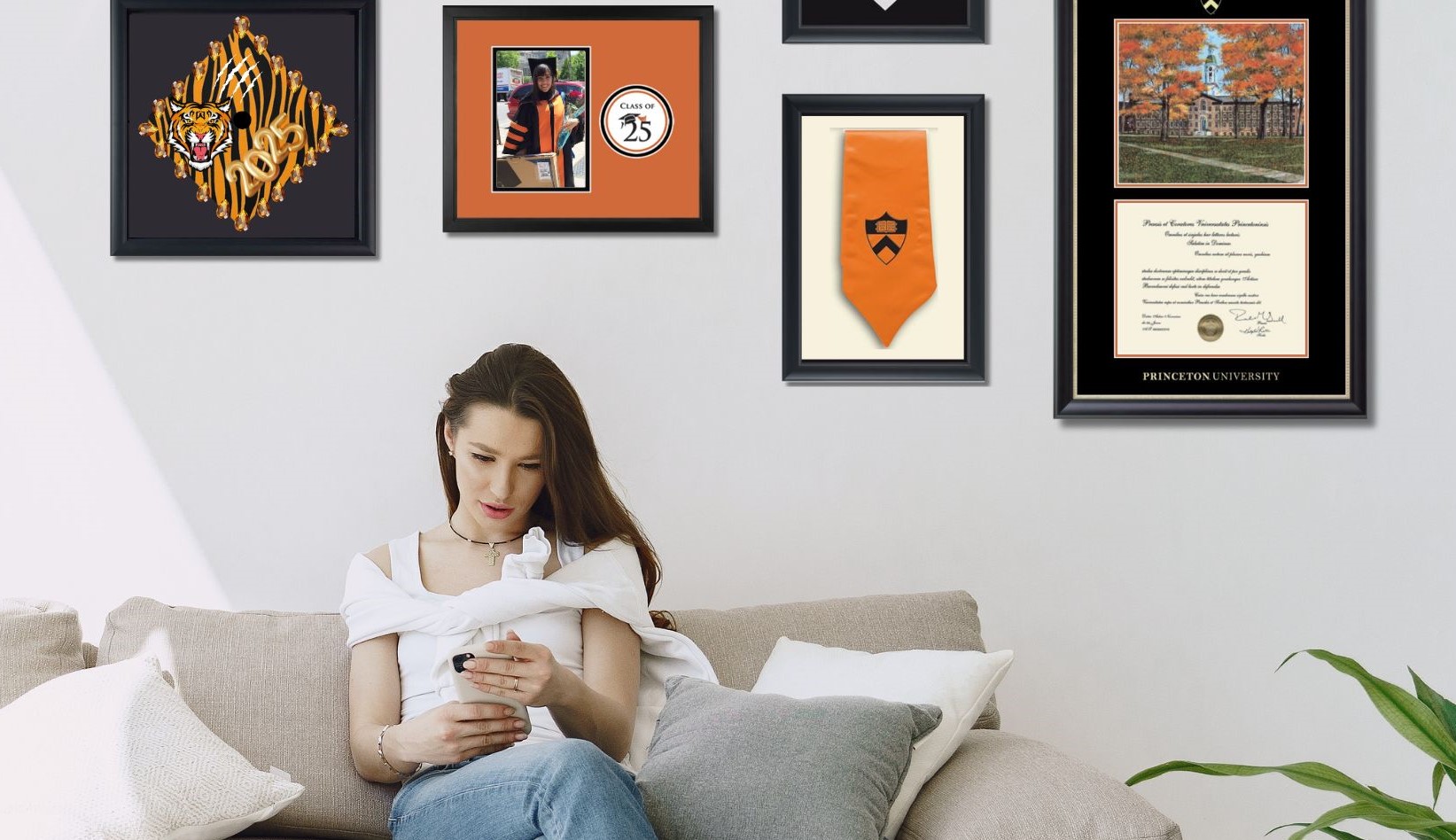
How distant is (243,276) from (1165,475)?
1.99 metres

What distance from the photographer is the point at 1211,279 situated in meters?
2.43

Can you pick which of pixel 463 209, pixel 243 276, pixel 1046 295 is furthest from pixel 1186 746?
pixel 243 276

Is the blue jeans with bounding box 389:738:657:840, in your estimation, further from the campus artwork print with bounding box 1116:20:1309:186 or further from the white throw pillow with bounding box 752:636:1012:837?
the campus artwork print with bounding box 1116:20:1309:186

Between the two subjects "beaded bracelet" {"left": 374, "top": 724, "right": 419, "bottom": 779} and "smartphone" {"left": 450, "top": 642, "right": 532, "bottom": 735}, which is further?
"beaded bracelet" {"left": 374, "top": 724, "right": 419, "bottom": 779}

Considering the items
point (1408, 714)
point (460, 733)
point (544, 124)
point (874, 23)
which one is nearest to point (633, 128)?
point (544, 124)

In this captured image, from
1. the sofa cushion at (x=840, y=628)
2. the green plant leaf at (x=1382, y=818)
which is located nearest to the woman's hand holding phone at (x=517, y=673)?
the sofa cushion at (x=840, y=628)

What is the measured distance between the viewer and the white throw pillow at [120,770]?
1.55 metres

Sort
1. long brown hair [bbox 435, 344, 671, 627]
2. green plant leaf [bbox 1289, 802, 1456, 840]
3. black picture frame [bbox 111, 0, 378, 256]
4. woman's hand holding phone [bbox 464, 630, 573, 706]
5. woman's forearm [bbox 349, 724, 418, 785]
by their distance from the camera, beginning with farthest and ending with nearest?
1. black picture frame [bbox 111, 0, 378, 256]
2. long brown hair [bbox 435, 344, 671, 627]
3. woman's forearm [bbox 349, 724, 418, 785]
4. woman's hand holding phone [bbox 464, 630, 573, 706]
5. green plant leaf [bbox 1289, 802, 1456, 840]

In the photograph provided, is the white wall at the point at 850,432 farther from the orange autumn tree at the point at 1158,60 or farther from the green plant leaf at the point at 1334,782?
the green plant leaf at the point at 1334,782

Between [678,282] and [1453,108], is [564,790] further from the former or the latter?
[1453,108]

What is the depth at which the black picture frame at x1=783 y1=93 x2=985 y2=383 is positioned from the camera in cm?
242

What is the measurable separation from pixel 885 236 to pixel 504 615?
3.74 feet

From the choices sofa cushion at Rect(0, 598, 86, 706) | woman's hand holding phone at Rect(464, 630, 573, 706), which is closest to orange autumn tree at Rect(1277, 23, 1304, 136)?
woman's hand holding phone at Rect(464, 630, 573, 706)

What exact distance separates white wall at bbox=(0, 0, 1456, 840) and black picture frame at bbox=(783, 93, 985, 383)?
0.03 metres
